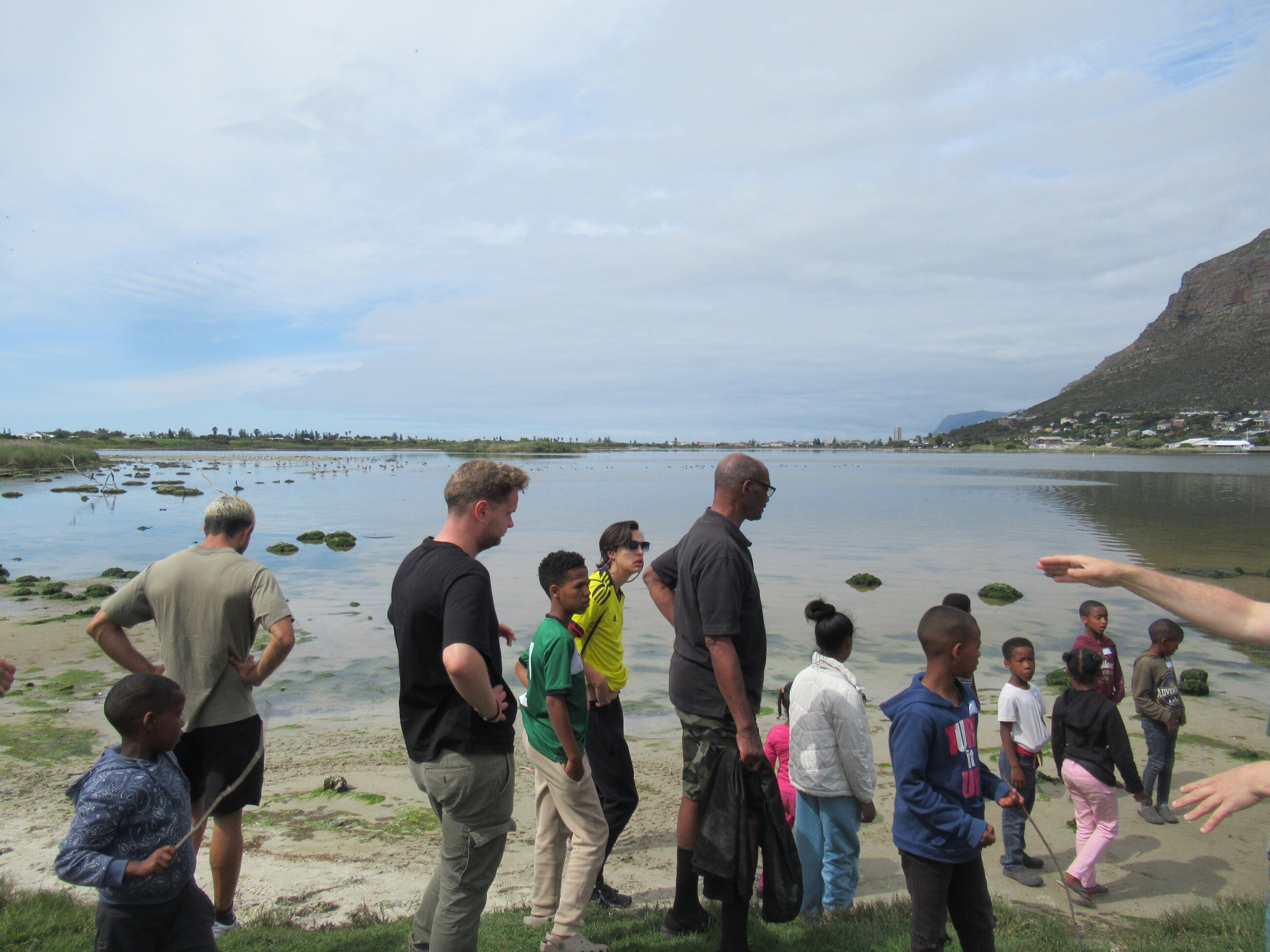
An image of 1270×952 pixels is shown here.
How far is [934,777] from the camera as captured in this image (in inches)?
134

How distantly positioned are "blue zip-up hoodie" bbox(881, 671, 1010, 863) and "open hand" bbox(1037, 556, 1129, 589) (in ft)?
2.70

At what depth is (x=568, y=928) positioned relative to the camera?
12.7ft

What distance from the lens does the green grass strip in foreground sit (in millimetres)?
3904

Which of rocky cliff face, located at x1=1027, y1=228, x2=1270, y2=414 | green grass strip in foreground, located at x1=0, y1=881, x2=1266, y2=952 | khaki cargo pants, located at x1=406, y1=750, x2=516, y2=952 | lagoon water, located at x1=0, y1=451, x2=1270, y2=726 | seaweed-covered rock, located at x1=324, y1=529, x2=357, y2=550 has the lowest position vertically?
lagoon water, located at x1=0, y1=451, x2=1270, y2=726

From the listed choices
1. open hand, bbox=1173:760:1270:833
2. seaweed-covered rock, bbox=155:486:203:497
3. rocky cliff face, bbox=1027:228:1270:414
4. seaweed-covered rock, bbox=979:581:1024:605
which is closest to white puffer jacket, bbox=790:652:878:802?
open hand, bbox=1173:760:1270:833

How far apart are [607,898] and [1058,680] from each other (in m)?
8.37

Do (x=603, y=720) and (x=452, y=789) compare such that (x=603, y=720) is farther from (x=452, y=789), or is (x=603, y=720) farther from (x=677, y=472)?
(x=677, y=472)

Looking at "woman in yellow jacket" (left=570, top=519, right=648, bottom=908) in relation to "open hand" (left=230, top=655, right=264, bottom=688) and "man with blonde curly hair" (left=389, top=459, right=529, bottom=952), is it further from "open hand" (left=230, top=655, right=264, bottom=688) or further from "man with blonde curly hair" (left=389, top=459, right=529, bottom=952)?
"open hand" (left=230, top=655, right=264, bottom=688)

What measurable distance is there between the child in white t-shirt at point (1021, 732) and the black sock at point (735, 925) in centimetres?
241

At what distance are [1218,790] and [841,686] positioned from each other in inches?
85.3

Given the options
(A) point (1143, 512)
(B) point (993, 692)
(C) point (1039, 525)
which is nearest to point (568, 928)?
(B) point (993, 692)

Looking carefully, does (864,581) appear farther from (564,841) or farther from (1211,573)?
(564,841)

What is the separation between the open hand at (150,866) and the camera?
2791 millimetres

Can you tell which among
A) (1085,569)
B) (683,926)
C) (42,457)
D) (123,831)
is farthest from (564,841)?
(42,457)
